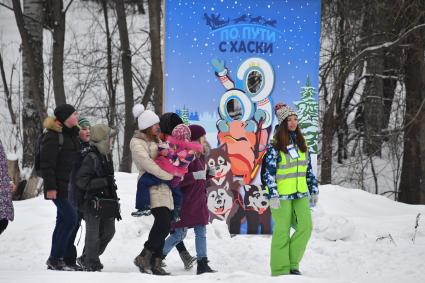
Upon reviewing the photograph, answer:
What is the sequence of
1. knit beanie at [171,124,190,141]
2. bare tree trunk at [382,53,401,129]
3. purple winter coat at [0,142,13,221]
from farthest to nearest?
bare tree trunk at [382,53,401,129], knit beanie at [171,124,190,141], purple winter coat at [0,142,13,221]

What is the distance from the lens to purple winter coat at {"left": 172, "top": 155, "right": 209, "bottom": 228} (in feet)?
24.0

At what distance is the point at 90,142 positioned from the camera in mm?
7285

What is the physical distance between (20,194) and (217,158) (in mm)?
5454

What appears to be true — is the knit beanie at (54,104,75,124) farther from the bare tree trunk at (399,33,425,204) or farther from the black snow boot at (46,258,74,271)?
the bare tree trunk at (399,33,425,204)

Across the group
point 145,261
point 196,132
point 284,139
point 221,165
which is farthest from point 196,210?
point 221,165

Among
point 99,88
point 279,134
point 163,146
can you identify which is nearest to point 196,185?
point 163,146

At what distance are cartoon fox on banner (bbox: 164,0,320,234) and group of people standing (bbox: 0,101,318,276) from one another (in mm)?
1689

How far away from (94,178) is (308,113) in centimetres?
350

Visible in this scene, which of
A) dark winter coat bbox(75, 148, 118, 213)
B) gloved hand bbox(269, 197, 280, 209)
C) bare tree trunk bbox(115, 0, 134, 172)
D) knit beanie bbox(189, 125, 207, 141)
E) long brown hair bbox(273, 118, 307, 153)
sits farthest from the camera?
bare tree trunk bbox(115, 0, 134, 172)

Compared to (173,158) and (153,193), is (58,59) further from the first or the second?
(153,193)

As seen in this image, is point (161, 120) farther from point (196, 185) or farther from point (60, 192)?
point (60, 192)

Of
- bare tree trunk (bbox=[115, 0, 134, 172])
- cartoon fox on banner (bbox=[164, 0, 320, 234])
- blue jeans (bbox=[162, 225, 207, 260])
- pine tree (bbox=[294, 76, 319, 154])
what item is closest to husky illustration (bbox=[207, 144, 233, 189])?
cartoon fox on banner (bbox=[164, 0, 320, 234])

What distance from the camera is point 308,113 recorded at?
372 inches

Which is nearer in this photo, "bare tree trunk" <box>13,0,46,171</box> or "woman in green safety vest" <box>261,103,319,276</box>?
"woman in green safety vest" <box>261,103,319,276</box>
